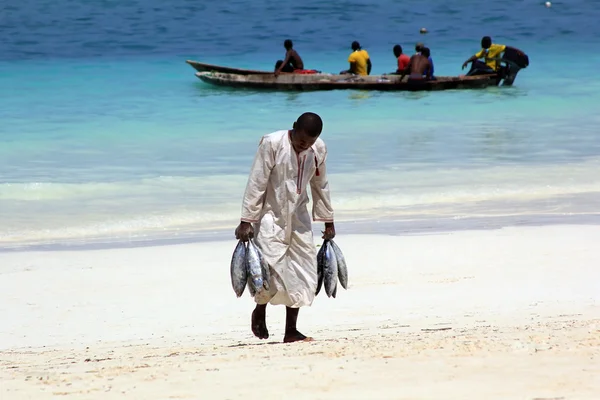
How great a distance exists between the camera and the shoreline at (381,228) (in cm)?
840

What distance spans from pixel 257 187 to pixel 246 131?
483 inches

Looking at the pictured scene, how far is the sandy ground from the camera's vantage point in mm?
3670

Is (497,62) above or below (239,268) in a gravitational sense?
above

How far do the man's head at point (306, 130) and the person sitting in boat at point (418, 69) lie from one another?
51.4 feet

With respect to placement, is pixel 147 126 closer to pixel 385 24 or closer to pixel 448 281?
pixel 448 281

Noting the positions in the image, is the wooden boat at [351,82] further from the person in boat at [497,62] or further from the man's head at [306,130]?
the man's head at [306,130]

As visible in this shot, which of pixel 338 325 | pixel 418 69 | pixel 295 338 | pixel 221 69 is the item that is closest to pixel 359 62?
pixel 418 69

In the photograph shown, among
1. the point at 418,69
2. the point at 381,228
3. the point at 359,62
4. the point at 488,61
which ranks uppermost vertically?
A: the point at 488,61

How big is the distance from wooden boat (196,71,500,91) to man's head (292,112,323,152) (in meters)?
15.3

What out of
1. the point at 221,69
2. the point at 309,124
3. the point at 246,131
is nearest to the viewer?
the point at 309,124

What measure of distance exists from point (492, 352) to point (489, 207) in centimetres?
602

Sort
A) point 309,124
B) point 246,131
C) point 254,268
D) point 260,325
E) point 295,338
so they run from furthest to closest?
point 246,131 → point 260,325 → point 295,338 → point 254,268 → point 309,124

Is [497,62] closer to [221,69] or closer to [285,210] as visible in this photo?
[221,69]

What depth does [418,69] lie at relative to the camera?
20.0m
